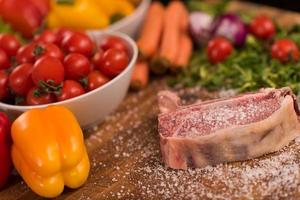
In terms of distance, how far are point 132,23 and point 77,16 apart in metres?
0.32

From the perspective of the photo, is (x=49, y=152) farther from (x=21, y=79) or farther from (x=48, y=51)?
(x=48, y=51)

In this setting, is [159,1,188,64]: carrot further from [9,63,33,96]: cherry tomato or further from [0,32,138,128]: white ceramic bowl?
[9,63,33,96]: cherry tomato

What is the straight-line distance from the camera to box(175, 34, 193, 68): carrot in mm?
3234

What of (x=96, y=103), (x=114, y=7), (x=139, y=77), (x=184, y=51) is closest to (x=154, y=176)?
(x=96, y=103)

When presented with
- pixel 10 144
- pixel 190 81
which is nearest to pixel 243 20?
pixel 190 81

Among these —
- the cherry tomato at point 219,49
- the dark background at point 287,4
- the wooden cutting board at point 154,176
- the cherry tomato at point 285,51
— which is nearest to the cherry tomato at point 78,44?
the wooden cutting board at point 154,176

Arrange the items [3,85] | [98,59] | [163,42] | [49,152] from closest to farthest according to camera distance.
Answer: [49,152]
[3,85]
[98,59]
[163,42]

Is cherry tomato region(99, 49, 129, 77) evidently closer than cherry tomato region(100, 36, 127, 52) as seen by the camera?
Yes

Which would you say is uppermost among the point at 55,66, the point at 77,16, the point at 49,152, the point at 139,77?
the point at 55,66

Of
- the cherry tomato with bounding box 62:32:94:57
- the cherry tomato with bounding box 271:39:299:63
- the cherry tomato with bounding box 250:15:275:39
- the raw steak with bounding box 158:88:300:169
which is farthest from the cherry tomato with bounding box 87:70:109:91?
the cherry tomato with bounding box 250:15:275:39

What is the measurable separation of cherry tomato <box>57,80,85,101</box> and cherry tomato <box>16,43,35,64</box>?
22 centimetres

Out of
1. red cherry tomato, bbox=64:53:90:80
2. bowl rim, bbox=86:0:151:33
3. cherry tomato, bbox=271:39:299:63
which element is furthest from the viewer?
bowl rim, bbox=86:0:151:33

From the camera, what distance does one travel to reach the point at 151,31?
340 cm

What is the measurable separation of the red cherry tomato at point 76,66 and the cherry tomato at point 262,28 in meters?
1.15
